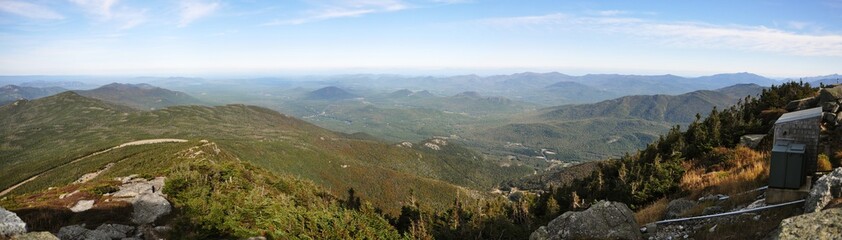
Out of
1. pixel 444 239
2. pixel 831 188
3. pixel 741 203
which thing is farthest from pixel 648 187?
pixel 831 188

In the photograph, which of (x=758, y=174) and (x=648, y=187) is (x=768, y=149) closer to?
(x=648, y=187)

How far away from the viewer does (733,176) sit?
61.7 feet

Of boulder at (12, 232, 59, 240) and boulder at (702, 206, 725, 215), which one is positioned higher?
boulder at (12, 232, 59, 240)

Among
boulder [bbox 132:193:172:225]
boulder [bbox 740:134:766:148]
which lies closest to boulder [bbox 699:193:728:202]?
boulder [bbox 740:134:766:148]

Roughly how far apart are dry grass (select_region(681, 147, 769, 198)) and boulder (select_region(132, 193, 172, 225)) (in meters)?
28.9

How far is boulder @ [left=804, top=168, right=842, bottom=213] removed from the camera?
9617mm

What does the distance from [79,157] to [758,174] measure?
174053 millimetres

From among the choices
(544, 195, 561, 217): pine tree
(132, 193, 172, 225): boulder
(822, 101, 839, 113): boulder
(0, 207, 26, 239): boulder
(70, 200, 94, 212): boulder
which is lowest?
(544, 195, 561, 217): pine tree

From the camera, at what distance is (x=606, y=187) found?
101ft

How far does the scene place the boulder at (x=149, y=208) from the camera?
2188 cm

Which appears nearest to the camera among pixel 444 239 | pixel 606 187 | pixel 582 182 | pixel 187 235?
pixel 187 235

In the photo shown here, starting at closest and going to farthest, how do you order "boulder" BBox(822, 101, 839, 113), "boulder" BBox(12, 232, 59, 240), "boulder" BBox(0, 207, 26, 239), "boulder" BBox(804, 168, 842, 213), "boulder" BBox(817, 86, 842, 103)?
"boulder" BBox(804, 168, 842, 213)
"boulder" BBox(12, 232, 59, 240)
"boulder" BBox(0, 207, 26, 239)
"boulder" BBox(822, 101, 839, 113)
"boulder" BBox(817, 86, 842, 103)

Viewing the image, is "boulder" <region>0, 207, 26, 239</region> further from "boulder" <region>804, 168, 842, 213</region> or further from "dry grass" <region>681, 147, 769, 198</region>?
"dry grass" <region>681, 147, 769, 198</region>


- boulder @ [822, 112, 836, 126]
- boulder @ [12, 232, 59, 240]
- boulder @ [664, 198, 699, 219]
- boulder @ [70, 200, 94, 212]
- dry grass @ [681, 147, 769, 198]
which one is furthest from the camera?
boulder @ [70, 200, 94, 212]
